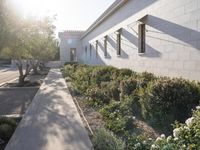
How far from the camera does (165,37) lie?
10219 mm

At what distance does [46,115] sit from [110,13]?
1133 centimetres

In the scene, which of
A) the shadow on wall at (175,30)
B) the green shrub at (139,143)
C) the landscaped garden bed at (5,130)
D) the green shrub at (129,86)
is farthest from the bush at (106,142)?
the shadow on wall at (175,30)

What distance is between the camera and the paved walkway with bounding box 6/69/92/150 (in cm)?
648

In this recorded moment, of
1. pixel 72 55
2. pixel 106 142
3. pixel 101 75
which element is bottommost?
pixel 106 142

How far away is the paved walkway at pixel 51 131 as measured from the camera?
6.48m

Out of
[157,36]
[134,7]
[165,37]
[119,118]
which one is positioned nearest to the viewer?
[119,118]

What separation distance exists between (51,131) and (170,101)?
280 centimetres

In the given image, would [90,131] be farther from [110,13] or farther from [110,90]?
[110,13]

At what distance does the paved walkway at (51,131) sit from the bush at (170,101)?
4.87 feet

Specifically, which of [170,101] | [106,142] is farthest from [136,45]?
[106,142]

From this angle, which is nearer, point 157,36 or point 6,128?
point 6,128

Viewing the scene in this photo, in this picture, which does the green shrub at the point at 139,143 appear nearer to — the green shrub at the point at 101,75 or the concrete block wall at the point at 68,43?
the green shrub at the point at 101,75

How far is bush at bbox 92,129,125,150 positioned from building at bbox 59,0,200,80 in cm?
308

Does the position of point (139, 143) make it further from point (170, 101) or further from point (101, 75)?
point (101, 75)
